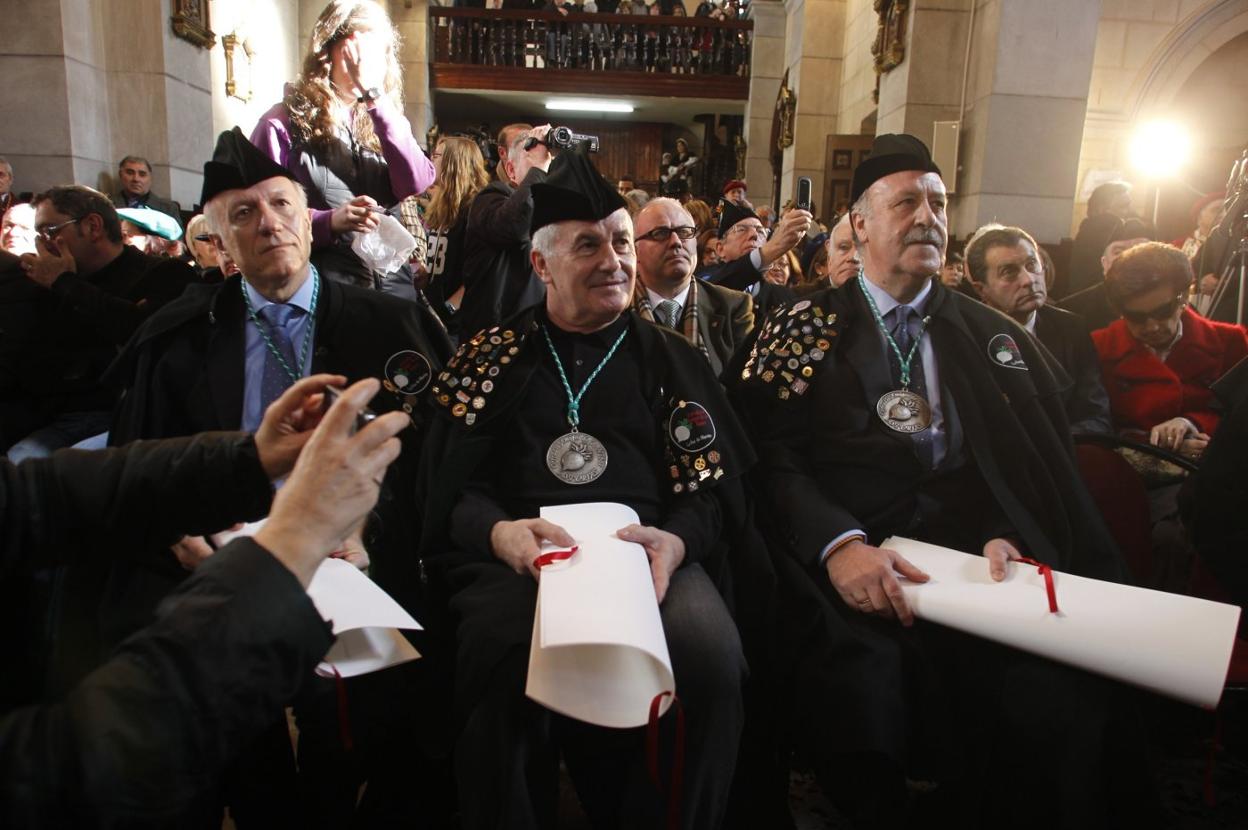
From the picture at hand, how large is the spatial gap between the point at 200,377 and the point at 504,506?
98 cm

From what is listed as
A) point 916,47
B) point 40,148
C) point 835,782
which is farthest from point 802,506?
point 40,148

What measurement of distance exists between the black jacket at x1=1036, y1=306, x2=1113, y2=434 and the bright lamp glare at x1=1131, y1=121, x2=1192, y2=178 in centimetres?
774

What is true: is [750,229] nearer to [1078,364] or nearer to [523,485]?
[1078,364]

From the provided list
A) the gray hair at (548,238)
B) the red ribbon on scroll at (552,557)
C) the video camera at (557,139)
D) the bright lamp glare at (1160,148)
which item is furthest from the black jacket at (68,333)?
the bright lamp glare at (1160,148)

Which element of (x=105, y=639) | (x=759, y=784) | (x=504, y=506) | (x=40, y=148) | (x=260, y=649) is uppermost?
(x=40, y=148)

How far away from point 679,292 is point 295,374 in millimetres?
1763

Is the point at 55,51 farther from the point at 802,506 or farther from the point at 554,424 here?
→ the point at 802,506

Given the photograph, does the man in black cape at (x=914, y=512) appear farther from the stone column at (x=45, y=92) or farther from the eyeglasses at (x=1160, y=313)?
the stone column at (x=45, y=92)

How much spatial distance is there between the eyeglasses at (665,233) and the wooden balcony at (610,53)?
12.9 meters

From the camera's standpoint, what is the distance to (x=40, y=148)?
21.1ft

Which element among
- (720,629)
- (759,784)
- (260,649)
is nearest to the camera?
(260,649)

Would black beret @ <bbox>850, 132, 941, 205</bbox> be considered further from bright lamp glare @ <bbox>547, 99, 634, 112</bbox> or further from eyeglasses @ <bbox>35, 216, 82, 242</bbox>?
bright lamp glare @ <bbox>547, 99, 634, 112</bbox>

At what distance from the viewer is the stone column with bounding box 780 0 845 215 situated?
1132 centimetres

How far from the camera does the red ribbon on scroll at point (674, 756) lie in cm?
157
